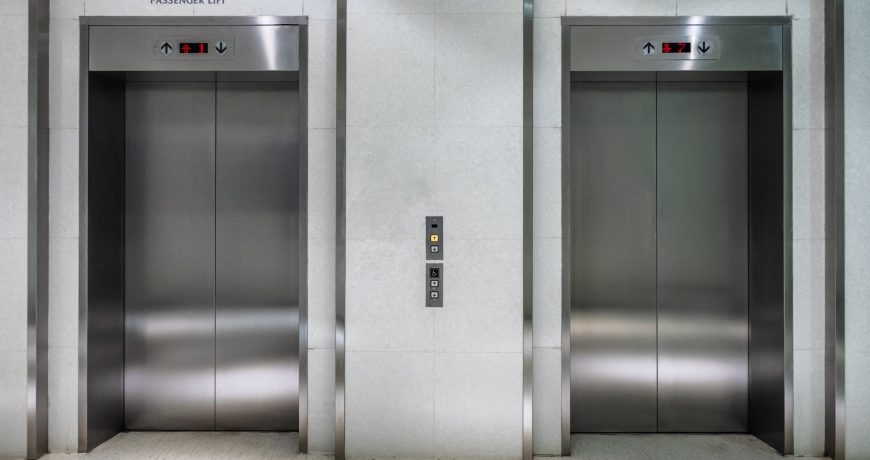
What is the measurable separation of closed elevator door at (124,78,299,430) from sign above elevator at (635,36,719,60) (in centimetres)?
282

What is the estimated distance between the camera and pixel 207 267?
449 cm

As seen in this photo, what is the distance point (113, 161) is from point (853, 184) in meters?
5.70

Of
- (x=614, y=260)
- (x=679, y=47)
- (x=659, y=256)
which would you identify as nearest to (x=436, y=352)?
(x=614, y=260)

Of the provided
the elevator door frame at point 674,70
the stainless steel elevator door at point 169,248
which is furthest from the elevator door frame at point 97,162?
the elevator door frame at point 674,70

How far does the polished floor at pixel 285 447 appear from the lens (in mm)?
3979

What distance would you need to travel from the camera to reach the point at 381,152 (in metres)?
3.88

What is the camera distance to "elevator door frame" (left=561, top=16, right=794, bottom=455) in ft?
13.0

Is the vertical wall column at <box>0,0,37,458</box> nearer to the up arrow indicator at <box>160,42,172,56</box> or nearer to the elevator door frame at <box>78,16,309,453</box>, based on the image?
the elevator door frame at <box>78,16,309,453</box>

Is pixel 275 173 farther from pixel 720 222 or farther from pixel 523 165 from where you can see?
pixel 720 222

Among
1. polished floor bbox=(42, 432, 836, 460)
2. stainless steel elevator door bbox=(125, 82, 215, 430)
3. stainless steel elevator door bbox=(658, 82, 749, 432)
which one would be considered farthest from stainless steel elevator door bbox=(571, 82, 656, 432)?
stainless steel elevator door bbox=(125, 82, 215, 430)

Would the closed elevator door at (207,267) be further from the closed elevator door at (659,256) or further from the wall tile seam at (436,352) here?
the closed elevator door at (659,256)

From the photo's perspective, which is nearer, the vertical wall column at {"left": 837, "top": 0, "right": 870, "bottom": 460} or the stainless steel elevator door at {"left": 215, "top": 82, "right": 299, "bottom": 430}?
the vertical wall column at {"left": 837, "top": 0, "right": 870, "bottom": 460}

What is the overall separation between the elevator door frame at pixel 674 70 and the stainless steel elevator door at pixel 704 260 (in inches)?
17.9

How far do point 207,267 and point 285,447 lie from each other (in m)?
1.61
